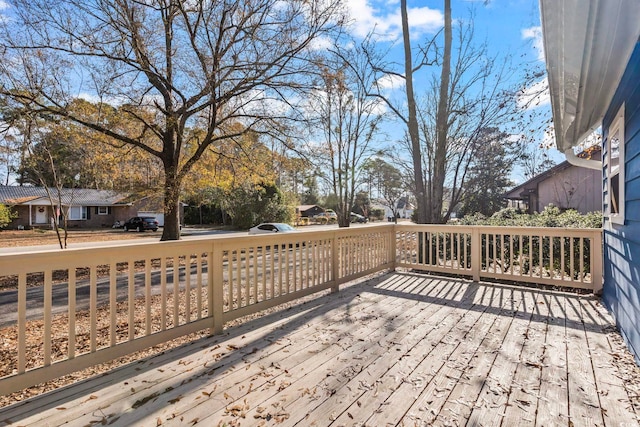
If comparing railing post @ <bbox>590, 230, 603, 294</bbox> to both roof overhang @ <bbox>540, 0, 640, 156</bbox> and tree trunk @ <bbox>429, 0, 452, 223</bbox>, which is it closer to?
roof overhang @ <bbox>540, 0, 640, 156</bbox>

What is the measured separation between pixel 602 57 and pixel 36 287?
29.0 feet

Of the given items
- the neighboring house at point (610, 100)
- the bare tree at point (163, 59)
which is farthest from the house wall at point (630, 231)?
the bare tree at point (163, 59)

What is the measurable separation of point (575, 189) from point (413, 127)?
9189 mm

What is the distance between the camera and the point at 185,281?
2764 mm

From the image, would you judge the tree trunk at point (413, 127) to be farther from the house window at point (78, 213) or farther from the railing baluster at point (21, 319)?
the house window at point (78, 213)

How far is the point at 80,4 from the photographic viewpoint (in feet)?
20.4

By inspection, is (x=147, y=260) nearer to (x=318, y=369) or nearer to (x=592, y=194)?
(x=318, y=369)

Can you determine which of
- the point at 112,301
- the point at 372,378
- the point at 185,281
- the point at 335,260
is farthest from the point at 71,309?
the point at 335,260

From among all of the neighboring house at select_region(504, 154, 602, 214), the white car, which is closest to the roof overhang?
the neighboring house at select_region(504, 154, 602, 214)

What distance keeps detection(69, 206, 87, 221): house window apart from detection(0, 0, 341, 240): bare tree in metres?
21.6

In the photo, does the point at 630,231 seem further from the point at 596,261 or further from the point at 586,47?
the point at 596,261

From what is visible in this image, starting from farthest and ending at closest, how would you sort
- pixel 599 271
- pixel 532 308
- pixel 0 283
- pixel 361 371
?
pixel 0 283 < pixel 599 271 < pixel 532 308 < pixel 361 371

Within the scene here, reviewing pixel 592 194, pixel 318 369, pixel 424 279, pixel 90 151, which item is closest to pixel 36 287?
pixel 90 151

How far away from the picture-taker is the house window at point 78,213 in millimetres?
25125
